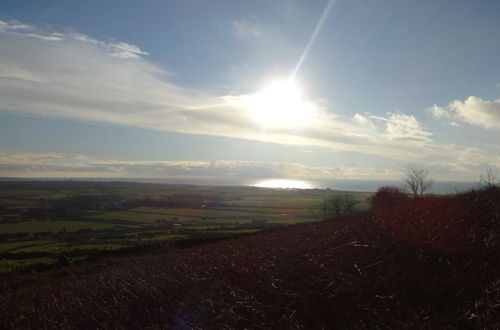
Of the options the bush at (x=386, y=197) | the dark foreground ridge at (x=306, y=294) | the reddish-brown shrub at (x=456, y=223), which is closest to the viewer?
the dark foreground ridge at (x=306, y=294)

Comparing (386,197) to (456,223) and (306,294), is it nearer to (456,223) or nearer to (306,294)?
(456,223)

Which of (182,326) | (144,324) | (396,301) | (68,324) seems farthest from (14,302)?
(396,301)

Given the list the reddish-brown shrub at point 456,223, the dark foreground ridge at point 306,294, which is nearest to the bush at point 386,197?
the reddish-brown shrub at point 456,223

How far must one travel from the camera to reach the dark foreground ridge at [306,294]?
9828 mm

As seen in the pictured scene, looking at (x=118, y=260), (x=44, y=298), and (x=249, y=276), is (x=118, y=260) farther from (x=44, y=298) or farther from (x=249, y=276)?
(x=249, y=276)

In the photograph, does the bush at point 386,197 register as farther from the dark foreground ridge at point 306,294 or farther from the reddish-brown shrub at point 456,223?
the dark foreground ridge at point 306,294

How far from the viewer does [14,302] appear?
68.3 feet

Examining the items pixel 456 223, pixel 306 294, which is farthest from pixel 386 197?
pixel 306 294

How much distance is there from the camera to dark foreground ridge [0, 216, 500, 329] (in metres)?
9.83

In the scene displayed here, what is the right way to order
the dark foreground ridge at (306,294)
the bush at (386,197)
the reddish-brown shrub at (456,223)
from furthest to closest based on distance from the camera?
the bush at (386,197), the reddish-brown shrub at (456,223), the dark foreground ridge at (306,294)

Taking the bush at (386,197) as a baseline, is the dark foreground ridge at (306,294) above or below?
below

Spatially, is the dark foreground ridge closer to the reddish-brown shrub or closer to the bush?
the reddish-brown shrub

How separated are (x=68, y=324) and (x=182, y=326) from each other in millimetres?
6953

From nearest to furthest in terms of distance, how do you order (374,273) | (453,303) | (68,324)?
1. (453,303)
2. (374,273)
3. (68,324)
